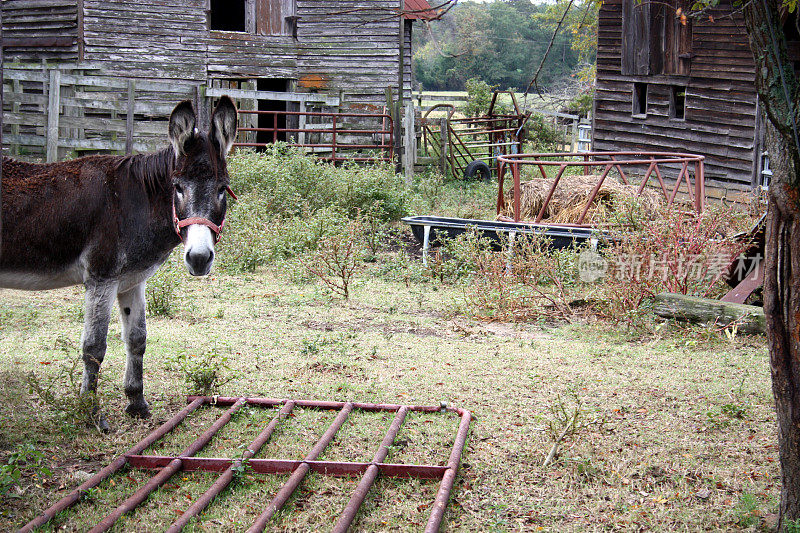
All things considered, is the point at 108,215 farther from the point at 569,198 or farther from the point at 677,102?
the point at 677,102

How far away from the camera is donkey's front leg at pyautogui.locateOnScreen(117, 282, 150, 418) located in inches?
193

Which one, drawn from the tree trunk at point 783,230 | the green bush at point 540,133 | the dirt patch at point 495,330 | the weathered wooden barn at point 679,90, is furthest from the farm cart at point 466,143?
the tree trunk at point 783,230

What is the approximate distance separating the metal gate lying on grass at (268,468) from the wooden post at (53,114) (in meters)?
11.0

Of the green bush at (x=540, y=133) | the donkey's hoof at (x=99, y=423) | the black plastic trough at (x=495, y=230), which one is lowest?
the donkey's hoof at (x=99, y=423)

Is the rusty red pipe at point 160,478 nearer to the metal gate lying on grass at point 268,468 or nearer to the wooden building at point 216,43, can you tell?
the metal gate lying on grass at point 268,468

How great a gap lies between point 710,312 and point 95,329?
5642 millimetres

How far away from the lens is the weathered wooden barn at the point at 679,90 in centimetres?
1614

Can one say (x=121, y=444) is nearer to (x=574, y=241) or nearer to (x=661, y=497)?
(x=661, y=497)

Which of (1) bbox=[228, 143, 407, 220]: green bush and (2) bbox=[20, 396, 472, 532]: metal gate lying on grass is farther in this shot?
(1) bbox=[228, 143, 407, 220]: green bush

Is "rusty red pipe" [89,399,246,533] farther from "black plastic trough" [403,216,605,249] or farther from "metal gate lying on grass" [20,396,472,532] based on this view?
"black plastic trough" [403,216,605,249]

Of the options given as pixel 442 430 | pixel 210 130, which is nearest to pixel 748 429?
pixel 442 430

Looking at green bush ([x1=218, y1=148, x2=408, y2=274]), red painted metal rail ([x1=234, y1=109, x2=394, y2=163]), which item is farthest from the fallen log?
red painted metal rail ([x1=234, y1=109, x2=394, y2=163])

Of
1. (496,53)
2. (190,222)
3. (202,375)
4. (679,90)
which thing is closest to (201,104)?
(679,90)

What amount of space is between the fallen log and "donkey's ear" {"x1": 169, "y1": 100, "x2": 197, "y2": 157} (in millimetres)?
5108
